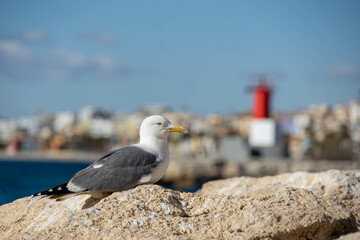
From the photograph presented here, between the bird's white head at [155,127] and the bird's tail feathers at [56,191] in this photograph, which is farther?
the bird's white head at [155,127]

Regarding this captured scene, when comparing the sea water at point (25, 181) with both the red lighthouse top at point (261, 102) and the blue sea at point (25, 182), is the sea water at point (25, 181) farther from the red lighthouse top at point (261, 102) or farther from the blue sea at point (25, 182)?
the red lighthouse top at point (261, 102)

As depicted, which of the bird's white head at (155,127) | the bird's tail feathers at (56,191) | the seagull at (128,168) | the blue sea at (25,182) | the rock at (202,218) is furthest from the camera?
the blue sea at (25,182)

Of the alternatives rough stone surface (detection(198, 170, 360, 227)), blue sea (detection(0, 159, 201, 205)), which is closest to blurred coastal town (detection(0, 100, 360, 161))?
blue sea (detection(0, 159, 201, 205))

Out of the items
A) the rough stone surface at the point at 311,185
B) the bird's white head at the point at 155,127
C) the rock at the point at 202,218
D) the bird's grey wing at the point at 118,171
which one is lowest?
the rough stone surface at the point at 311,185

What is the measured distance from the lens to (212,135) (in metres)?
101

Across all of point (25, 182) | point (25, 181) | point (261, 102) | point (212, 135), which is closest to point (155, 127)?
point (25, 182)

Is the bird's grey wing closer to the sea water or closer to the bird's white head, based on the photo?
the bird's white head

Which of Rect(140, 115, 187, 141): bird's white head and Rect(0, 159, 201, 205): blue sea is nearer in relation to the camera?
Rect(140, 115, 187, 141): bird's white head

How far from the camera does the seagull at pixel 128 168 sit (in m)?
4.62

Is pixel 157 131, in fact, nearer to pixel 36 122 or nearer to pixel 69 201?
pixel 69 201

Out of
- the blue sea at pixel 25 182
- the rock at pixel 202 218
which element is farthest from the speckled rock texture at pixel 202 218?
the blue sea at pixel 25 182

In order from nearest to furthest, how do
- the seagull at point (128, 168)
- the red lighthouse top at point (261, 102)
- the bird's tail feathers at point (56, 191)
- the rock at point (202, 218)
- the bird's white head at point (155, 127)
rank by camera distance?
the rock at point (202, 218), the bird's tail feathers at point (56, 191), the seagull at point (128, 168), the bird's white head at point (155, 127), the red lighthouse top at point (261, 102)

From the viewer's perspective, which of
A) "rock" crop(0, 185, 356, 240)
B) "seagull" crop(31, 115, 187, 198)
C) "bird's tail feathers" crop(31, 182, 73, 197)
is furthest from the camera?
"seagull" crop(31, 115, 187, 198)

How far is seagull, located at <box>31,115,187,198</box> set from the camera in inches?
182
